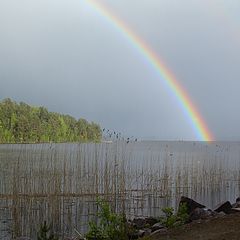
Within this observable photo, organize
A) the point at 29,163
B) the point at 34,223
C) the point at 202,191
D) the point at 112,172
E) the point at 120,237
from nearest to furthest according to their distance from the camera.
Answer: the point at 120,237, the point at 34,223, the point at 112,172, the point at 29,163, the point at 202,191

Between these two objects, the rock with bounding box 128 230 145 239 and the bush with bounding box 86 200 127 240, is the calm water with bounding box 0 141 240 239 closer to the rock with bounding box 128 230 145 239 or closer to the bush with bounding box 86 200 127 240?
the rock with bounding box 128 230 145 239

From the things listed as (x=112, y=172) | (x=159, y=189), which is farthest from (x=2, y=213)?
(x=159, y=189)

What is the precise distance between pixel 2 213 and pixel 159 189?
6442 mm

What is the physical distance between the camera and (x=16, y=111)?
68062 mm

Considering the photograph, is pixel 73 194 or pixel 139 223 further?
pixel 73 194

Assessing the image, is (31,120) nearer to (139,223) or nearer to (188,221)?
(139,223)

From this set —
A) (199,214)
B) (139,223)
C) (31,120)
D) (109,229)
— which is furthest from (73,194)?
(31,120)

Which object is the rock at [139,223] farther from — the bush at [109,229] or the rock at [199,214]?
the bush at [109,229]

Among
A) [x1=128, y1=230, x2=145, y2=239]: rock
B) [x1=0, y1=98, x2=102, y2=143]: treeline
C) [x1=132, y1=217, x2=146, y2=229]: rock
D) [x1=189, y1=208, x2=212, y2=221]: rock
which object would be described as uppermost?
[x1=0, y1=98, x2=102, y2=143]: treeline

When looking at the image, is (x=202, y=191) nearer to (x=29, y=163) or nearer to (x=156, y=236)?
(x=29, y=163)

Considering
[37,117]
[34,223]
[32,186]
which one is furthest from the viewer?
[37,117]

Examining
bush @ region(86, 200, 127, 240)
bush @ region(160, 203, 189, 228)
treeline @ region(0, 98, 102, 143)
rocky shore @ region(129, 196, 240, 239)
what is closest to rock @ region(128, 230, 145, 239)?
rocky shore @ region(129, 196, 240, 239)

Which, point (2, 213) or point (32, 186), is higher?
point (32, 186)

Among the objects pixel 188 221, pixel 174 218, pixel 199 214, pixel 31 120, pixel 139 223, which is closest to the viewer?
pixel 174 218
